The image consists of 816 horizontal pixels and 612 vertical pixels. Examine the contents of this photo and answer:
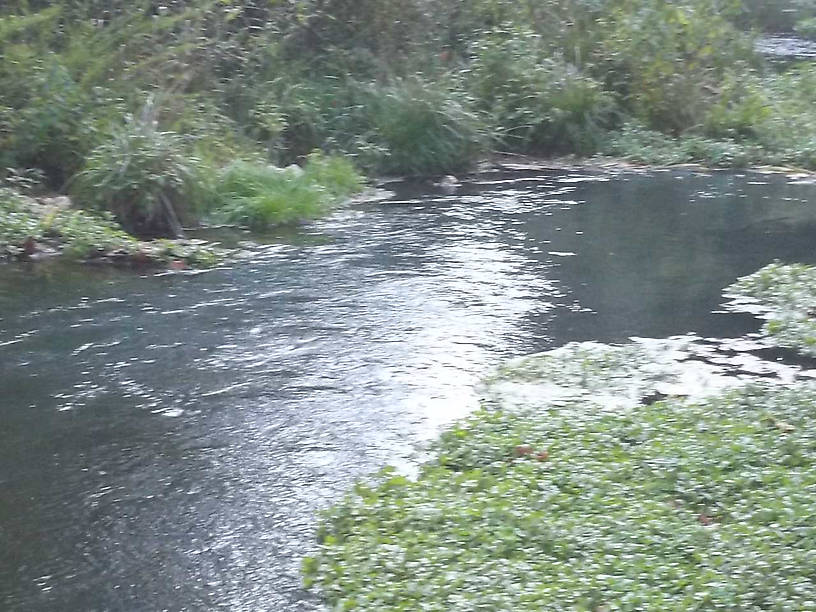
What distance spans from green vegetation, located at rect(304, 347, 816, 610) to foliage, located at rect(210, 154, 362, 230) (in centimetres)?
637

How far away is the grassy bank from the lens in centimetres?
1227

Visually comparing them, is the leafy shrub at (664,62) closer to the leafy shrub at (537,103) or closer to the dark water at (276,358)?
the leafy shrub at (537,103)

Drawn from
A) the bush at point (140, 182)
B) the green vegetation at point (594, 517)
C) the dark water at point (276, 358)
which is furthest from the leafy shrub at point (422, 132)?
the green vegetation at point (594, 517)

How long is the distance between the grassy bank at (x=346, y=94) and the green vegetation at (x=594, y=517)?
6.55 metres

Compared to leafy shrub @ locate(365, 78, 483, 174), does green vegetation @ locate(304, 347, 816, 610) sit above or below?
below

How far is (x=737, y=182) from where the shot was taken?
1572cm

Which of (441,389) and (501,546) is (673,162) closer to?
(441,389)

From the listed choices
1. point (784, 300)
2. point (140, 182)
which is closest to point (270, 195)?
point (140, 182)

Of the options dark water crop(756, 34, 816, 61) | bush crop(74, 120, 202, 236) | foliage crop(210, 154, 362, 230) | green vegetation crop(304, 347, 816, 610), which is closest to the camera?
green vegetation crop(304, 347, 816, 610)

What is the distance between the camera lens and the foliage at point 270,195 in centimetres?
1238

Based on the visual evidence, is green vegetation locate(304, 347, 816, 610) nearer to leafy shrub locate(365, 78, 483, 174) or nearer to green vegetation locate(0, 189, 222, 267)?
green vegetation locate(0, 189, 222, 267)

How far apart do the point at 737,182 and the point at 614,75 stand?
11.4 feet

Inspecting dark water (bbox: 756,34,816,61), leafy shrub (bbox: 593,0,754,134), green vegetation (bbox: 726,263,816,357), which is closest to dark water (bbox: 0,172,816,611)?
green vegetation (bbox: 726,263,816,357)

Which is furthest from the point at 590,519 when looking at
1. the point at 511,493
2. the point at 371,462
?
the point at 371,462
